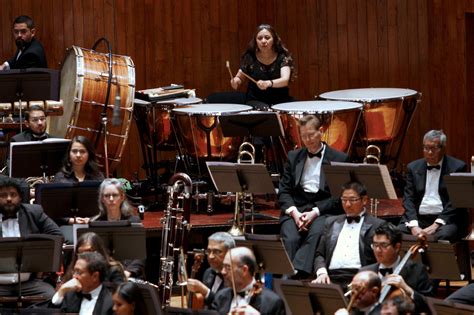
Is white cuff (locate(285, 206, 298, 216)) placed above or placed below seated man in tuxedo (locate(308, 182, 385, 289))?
above

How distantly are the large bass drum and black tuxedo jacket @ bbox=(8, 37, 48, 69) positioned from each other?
0.30 metres

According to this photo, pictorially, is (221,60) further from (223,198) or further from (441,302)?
(441,302)

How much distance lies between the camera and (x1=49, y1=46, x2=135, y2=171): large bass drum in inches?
424

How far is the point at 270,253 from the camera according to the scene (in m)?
8.10

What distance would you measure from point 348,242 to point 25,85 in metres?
2.99

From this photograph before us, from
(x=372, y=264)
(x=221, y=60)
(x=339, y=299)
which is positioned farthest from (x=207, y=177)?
(x=339, y=299)

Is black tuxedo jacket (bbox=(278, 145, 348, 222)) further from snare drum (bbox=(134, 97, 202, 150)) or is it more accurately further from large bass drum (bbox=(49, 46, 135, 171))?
large bass drum (bbox=(49, 46, 135, 171))

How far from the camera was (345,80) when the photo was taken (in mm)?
12641

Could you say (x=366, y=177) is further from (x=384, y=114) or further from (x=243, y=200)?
(x=384, y=114)

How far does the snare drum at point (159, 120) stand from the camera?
11.1 m

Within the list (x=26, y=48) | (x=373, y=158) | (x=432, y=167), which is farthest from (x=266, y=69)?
(x=432, y=167)

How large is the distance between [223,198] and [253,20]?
9.09 ft

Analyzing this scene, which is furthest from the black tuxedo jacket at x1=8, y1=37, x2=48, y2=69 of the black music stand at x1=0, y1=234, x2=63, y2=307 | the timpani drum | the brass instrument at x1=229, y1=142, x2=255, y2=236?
the black music stand at x1=0, y1=234, x2=63, y2=307

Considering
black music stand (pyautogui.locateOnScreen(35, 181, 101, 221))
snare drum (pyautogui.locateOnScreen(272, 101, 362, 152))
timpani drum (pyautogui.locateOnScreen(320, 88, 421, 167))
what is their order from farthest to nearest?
timpani drum (pyautogui.locateOnScreen(320, 88, 421, 167)) < snare drum (pyautogui.locateOnScreen(272, 101, 362, 152)) < black music stand (pyautogui.locateOnScreen(35, 181, 101, 221))
